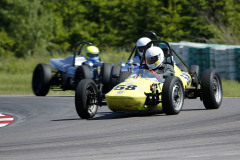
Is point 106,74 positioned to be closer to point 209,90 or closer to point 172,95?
point 209,90

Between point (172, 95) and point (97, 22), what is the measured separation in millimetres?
43833

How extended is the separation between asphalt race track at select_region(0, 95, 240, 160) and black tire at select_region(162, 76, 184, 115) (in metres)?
0.17

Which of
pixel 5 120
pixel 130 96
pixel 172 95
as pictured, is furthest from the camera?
pixel 5 120

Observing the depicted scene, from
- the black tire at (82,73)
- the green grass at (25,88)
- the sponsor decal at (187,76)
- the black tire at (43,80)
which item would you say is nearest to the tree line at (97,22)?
the green grass at (25,88)

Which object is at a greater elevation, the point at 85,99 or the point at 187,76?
Answer: the point at 187,76

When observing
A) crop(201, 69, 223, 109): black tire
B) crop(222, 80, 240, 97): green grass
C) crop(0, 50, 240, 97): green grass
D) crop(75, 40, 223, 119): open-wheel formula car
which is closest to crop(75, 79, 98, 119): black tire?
crop(75, 40, 223, 119): open-wheel formula car

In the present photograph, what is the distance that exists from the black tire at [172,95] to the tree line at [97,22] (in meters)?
31.0

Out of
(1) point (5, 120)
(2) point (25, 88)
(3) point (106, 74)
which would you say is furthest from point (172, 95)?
(2) point (25, 88)

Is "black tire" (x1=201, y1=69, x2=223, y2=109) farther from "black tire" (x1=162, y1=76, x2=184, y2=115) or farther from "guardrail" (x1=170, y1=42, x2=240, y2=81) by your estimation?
"guardrail" (x1=170, y1=42, x2=240, y2=81)

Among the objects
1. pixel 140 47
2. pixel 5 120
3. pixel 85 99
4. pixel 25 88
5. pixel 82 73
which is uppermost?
pixel 140 47

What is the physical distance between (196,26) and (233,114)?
3345 centimetres

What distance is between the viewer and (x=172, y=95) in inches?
403

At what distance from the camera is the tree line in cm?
4309

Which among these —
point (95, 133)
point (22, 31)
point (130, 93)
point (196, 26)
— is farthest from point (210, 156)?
point (22, 31)
